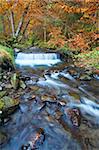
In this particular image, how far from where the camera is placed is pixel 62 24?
1543 cm

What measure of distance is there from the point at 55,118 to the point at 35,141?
1031mm

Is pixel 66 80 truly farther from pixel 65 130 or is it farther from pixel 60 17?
pixel 60 17

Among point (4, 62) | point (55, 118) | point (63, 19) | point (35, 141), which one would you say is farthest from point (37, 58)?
point (35, 141)

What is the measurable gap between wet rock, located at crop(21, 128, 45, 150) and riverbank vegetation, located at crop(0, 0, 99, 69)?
6.86 m

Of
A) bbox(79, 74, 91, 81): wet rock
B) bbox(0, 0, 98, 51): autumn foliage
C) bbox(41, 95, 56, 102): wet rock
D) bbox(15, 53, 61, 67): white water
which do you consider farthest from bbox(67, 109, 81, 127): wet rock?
bbox(0, 0, 98, 51): autumn foliage

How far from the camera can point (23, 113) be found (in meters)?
5.02

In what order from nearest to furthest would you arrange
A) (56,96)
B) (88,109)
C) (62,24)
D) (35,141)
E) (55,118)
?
(35,141), (55,118), (88,109), (56,96), (62,24)

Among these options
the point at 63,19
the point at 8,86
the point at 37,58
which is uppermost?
the point at 63,19

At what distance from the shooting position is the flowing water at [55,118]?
396cm

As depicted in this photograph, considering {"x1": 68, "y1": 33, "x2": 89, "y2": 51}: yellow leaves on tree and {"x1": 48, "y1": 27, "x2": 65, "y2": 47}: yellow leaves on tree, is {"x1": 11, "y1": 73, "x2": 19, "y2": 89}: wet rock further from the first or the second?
{"x1": 48, "y1": 27, "x2": 65, "y2": 47}: yellow leaves on tree

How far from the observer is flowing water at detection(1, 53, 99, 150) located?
3963 millimetres

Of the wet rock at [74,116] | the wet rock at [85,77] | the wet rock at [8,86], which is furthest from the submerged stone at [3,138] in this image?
the wet rock at [85,77]

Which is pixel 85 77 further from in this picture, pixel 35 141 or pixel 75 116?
pixel 35 141

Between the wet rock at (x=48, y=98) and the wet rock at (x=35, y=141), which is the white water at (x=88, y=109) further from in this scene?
the wet rock at (x=35, y=141)
